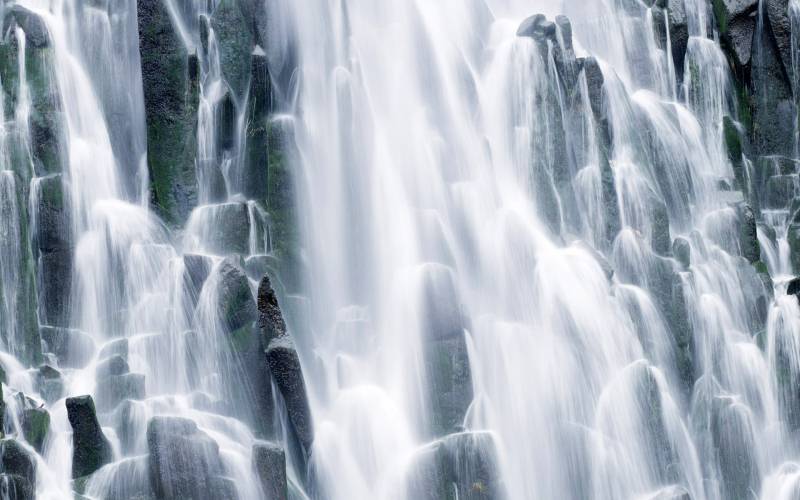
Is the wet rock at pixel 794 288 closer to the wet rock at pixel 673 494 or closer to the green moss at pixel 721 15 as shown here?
the wet rock at pixel 673 494

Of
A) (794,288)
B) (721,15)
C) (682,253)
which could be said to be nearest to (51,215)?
(682,253)

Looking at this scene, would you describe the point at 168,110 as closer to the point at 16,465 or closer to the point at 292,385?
the point at 292,385

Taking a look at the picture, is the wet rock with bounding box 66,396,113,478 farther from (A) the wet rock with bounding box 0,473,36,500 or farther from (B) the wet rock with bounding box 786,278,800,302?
(B) the wet rock with bounding box 786,278,800,302

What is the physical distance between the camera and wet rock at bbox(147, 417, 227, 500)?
13062mm

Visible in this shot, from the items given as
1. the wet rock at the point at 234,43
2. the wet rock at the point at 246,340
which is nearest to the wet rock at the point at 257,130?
the wet rock at the point at 234,43

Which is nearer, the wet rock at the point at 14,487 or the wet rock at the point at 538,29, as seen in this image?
the wet rock at the point at 14,487

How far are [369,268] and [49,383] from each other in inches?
190

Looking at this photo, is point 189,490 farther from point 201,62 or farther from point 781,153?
point 781,153

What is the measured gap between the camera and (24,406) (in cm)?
1410

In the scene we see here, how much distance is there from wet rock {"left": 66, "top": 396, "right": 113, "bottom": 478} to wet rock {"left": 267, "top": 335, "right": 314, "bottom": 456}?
2.33 meters

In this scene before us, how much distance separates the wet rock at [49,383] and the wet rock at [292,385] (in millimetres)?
2846

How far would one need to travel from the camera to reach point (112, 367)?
587 inches

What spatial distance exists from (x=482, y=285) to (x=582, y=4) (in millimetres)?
7192

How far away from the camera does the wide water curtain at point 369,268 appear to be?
1467 cm
